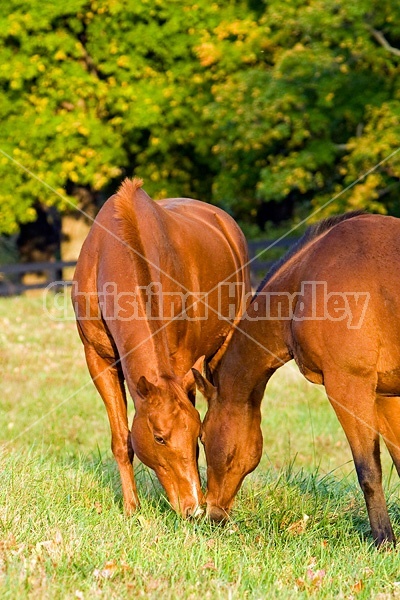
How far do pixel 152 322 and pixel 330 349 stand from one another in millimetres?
1079

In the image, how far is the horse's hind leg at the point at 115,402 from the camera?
6297 mm

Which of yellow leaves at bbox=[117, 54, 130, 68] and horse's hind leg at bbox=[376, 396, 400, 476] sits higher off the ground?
horse's hind leg at bbox=[376, 396, 400, 476]

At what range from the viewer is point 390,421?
5754mm

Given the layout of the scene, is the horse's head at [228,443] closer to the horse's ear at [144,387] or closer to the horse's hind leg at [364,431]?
the horse's ear at [144,387]

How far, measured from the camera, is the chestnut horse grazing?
5445 millimetres

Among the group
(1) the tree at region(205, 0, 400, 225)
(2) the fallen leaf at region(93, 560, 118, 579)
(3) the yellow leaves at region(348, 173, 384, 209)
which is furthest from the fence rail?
(2) the fallen leaf at region(93, 560, 118, 579)

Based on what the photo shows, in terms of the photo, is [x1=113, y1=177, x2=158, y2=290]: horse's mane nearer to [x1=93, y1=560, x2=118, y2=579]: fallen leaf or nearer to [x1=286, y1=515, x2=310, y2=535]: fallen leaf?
[x1=286, y1=515, x2=310, y2=535]: fallen leaf

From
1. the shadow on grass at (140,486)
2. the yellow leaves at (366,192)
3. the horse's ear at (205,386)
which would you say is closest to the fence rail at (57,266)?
the yellow leaves at (366,192)

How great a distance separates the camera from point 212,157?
23.0 meters

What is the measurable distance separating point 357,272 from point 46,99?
1722 centimetres

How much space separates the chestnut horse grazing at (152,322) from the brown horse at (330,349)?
1.27ft

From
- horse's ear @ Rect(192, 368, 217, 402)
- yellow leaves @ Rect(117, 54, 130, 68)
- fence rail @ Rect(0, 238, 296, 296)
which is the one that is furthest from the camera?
yellow leaves @ Rect(117, 54, 130, 68)

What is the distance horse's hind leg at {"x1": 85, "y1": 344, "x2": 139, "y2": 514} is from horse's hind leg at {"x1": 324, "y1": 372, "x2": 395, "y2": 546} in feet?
5.51

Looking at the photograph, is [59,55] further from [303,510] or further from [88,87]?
[303,510]
